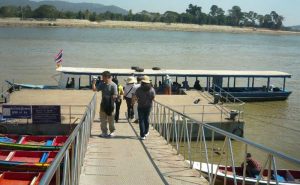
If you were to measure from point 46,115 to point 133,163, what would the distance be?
7.63 m

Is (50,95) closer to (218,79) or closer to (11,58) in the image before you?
(218,79)

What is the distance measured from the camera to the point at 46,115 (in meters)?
15.5

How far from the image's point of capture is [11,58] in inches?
1898

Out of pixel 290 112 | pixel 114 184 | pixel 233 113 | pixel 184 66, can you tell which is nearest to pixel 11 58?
pixel 184 66

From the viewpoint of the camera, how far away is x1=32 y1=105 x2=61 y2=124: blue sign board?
603 inches

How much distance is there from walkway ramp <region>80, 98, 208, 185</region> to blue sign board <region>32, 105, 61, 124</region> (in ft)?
15.2

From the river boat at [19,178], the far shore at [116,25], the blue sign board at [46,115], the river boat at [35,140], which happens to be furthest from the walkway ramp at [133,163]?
the far shore at [116,25]

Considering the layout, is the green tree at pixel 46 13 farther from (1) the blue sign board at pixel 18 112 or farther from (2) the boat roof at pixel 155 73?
(1) the blue sign board at pixel 18 112

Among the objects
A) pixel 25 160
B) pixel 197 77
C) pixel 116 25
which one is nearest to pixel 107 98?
pixel 25 160

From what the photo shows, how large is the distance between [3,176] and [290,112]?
19646 mm

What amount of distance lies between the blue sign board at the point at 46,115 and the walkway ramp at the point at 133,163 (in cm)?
462

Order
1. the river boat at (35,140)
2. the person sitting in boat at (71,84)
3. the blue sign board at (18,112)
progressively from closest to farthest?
1. the river boat at (35,140)
2. the blue sign board at (18,112)
3. the person sitting in boat at (71,84)

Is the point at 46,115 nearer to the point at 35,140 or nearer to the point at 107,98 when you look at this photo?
the point at 35,140

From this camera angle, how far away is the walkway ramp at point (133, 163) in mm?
7570
